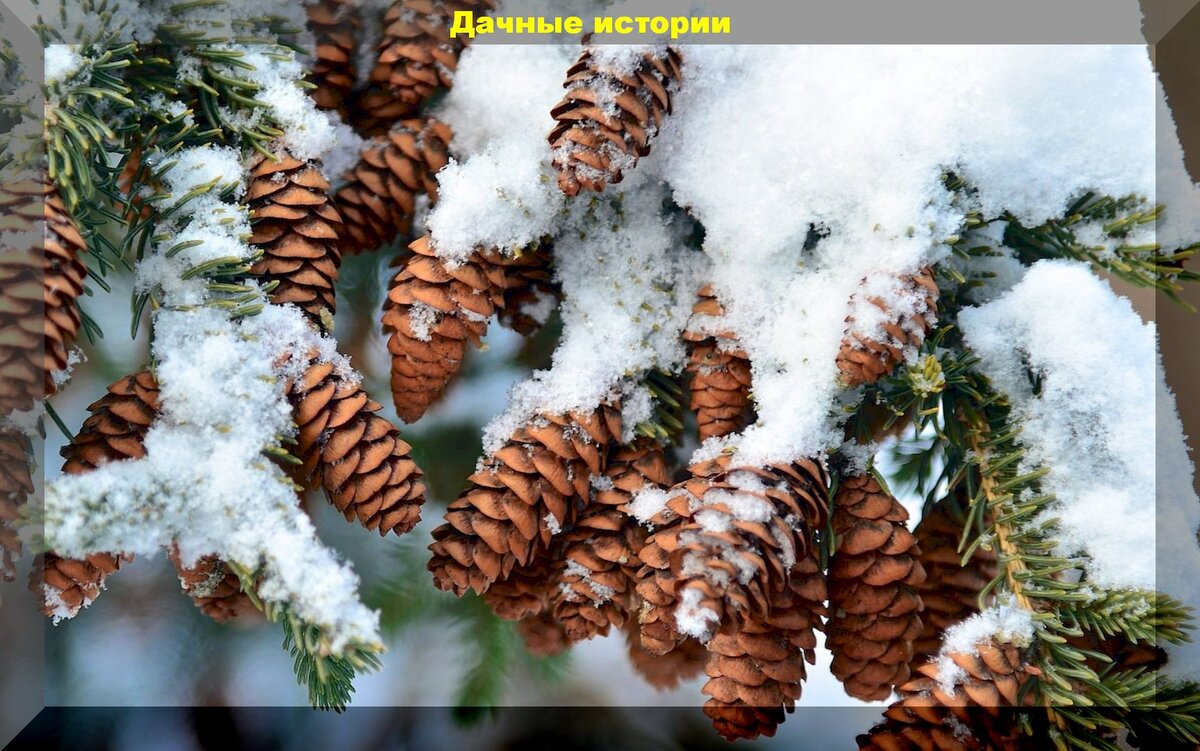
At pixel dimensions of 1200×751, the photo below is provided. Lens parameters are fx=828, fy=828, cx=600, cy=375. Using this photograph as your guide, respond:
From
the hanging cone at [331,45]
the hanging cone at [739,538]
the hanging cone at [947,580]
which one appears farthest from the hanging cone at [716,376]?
the hanging cone at [331,45]

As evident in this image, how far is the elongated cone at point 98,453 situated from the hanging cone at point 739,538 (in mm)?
276

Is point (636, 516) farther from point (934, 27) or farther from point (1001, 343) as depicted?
point (934, 27)

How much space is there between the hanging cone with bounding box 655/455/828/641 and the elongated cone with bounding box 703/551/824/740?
2 cm

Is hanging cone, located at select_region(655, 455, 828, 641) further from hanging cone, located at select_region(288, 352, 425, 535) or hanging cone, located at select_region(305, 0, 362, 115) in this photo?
hanging cone, located at select_region(305, 0, 362, 115)

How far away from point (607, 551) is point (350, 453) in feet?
0.50

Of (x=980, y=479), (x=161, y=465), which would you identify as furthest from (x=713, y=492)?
(x=161, y=465)

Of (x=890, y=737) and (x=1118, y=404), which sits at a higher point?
(x=1118, y=404)

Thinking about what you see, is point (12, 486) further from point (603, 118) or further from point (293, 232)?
point (603, 118)

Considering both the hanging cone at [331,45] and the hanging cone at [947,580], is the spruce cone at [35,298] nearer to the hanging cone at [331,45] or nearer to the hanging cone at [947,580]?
the hanging cone at [331,45]

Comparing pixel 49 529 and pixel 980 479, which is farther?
pixel 980 479

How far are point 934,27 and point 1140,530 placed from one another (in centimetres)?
31

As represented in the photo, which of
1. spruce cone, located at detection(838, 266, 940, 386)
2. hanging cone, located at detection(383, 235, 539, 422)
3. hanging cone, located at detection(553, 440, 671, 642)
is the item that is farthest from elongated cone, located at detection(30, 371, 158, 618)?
spruce cone, located at detection(838, 266, 940, 386)

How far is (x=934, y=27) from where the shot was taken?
0.48 m

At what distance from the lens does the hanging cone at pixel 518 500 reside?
0.45 metres
